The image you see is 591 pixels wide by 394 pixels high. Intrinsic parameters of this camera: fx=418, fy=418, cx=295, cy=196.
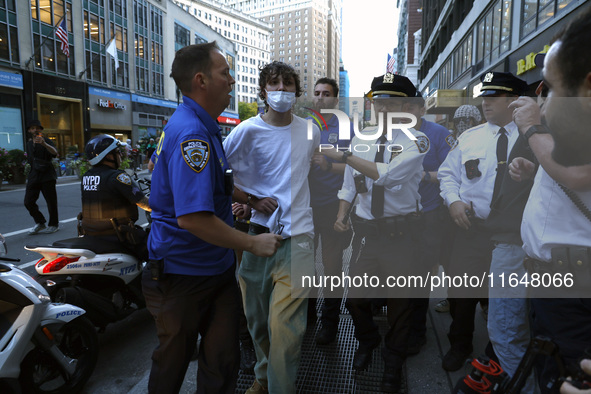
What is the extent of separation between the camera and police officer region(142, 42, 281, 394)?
1.98 metres

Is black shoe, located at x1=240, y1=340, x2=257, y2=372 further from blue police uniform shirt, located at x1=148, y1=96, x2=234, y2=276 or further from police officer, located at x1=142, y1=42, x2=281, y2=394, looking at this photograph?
blue police uniform shirt, located at x1=148, y1=96, x2=234, y2=276

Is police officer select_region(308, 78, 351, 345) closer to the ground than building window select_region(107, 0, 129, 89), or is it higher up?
closer to the ground

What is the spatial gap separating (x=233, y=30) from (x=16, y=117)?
97.5m

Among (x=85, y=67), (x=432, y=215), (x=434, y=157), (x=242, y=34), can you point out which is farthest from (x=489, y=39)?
(x=242, y=34)

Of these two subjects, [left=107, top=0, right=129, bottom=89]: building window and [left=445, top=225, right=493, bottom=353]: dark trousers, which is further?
[left=107, top=0, right=129, bottom=89]: building window

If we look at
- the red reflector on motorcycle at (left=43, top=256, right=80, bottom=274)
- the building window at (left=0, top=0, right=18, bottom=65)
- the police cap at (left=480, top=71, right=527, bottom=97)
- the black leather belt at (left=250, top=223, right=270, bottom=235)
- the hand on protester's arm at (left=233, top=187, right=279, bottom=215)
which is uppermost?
the building window at (left=0, top=0, right=18, bottom=65)

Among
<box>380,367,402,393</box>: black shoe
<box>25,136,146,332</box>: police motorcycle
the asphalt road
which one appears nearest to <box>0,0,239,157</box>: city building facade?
the asphalt road

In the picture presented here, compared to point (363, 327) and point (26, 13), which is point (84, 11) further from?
point (363, 327)

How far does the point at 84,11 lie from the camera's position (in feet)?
101

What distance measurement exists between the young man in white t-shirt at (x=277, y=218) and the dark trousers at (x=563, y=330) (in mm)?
1363

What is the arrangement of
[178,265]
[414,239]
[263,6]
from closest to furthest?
[178,265] → [414,239] → [263,6]

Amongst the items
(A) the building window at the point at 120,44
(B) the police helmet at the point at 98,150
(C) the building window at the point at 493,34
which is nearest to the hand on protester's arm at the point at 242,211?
(B) the police helmet at the point at 98,150

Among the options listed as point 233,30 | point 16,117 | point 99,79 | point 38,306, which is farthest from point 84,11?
point 233,30

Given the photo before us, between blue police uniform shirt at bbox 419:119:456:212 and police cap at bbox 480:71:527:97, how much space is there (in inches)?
25.6
